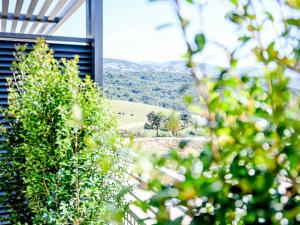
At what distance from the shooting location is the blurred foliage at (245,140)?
1.63 ft

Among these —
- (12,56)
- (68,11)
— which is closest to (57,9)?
(68,11)

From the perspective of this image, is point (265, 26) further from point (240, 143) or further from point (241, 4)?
point (240, 143)

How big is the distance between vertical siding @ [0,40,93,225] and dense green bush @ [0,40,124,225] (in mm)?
556

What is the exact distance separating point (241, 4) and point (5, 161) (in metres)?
2.20

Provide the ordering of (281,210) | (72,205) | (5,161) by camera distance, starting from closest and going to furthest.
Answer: (281,210) < (72,205) < (5,161)

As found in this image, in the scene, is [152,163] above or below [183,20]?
below

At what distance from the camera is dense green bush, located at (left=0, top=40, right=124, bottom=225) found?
2184 millimetres

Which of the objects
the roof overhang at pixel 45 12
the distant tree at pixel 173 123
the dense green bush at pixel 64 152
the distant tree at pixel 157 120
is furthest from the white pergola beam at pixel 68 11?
the distant tree at pixel 173 123

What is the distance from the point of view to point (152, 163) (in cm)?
57

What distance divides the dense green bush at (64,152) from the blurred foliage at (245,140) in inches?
64.2

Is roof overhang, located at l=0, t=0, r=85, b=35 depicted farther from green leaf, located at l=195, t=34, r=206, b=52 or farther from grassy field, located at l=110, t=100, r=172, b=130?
green leaf, located at l=195, t=34, r=206, b=52

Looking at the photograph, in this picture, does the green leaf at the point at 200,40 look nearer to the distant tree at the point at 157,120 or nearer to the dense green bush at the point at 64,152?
the distant tree at the point at 157,120

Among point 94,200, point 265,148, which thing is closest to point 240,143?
point 265,148

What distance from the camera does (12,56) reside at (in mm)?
2908
